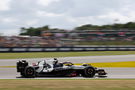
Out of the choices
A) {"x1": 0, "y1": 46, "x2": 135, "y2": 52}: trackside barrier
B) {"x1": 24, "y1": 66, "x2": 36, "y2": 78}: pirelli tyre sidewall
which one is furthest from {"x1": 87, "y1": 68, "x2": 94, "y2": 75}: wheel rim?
{"x1": 0, "y1": 46, "x2": 135, "y2": 52}: trackside barrier

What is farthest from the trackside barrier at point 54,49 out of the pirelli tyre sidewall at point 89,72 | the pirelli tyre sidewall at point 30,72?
the pirelli tyre sidewall at point 89,72

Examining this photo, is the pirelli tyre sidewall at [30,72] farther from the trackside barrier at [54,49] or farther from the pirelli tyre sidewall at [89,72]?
the trackside barrier at [54,49]

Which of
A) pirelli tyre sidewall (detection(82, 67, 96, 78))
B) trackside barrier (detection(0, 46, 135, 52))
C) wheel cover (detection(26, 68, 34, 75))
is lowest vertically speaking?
pirelli tyre sidewall (detection(82, 67, 96, 78))

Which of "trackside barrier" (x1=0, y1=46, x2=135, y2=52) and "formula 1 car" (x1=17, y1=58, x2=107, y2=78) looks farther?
"trackside barrier" (x1=0, y1=46, x2=135, y2=52)

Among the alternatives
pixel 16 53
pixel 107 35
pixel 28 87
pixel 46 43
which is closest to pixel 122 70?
pixel 28 87

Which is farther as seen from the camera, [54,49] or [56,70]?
[54,49]

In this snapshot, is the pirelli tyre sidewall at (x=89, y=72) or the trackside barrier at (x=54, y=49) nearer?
the pirelli tyre sidewall at (x=89, y=72)

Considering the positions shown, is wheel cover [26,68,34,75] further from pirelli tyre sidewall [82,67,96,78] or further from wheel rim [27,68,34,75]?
pirelli tyre sidewall [82,67,96,78]

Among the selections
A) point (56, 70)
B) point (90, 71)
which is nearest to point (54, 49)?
point (56, 70)

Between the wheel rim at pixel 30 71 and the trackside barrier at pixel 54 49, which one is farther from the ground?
the trackside barrier at pixel 54 49

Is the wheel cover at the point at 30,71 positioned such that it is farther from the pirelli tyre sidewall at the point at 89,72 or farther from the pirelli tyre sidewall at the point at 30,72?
the pirelli tyre sidewall at the point at 89,72

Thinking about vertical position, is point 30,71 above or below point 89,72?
above

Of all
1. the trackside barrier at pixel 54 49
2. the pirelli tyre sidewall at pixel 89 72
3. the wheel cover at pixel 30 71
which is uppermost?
the trackside barrier at pixel 54 49

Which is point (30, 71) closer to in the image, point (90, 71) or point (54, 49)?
point (90, 71)
